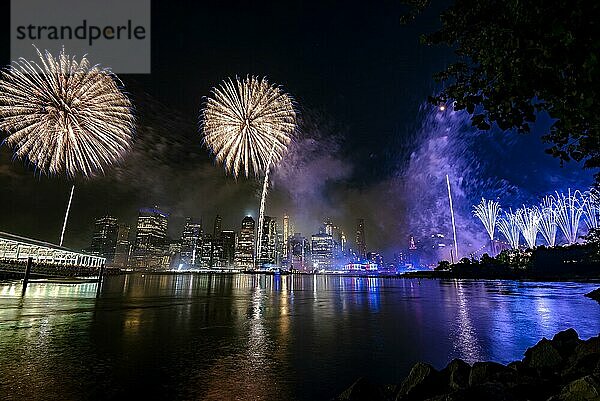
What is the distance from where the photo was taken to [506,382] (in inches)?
353

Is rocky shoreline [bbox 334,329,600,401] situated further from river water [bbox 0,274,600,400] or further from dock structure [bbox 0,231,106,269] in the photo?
dock structure [bbox 0,231,106,269]

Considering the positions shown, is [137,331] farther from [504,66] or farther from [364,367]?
[504,66]

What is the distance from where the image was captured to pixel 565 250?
467 feet

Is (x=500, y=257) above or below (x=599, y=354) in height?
above

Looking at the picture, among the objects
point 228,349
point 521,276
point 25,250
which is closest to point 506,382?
point 228,349

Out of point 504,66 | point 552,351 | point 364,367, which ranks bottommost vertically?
point 364,367

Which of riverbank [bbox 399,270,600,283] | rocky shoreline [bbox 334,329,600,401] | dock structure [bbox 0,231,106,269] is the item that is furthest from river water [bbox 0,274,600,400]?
riverbank [bbox 399,270,600,283]

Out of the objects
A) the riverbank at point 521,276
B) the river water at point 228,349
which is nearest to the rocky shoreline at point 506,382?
the river water at point 228,349

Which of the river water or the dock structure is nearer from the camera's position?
the river water

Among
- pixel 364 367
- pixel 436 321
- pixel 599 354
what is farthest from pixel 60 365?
pixel 436 321

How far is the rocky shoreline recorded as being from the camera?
703 centimetres

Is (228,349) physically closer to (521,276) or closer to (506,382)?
(506,382)

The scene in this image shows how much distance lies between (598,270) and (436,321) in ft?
471

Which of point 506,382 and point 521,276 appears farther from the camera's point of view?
point 521,276
